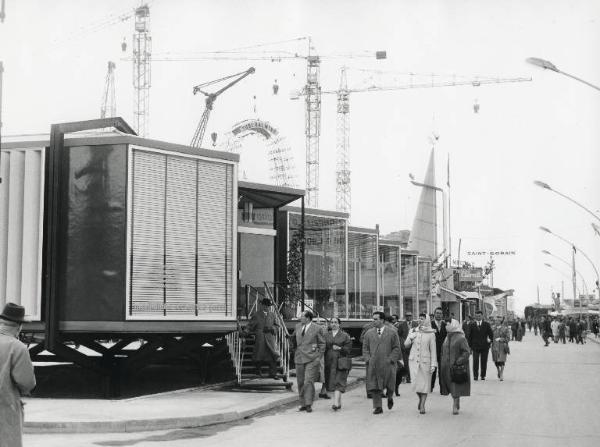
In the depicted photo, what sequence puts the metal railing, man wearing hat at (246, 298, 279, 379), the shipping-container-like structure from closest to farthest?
the shipping-container-like structure
man wearing hat at (246, 298, 279, 379)
the metal railing

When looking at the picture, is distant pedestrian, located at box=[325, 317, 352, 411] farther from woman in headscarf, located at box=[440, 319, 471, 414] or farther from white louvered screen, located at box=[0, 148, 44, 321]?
white louvered screen, located at box=[0, 148, 44, 321]

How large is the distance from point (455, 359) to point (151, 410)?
5160 mm

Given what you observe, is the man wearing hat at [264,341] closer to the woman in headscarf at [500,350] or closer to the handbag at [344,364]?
the handbag at [344,364]

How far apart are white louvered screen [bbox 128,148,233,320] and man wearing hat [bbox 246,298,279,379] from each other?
63 cm

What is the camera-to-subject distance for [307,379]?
49.9ft

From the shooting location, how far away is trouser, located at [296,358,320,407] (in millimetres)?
15148

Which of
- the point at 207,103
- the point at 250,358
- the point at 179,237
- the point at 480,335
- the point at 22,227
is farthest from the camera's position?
the point at 207,103

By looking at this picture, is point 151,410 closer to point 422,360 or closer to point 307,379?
point 307,379

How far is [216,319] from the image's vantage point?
60.1 feet

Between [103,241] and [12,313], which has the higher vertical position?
[103,241]

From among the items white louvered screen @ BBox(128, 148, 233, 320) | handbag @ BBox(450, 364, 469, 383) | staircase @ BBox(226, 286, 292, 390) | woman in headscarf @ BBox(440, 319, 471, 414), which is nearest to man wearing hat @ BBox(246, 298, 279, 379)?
staircase @ BBox(226, 286, 292, 390)

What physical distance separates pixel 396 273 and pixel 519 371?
11.6m

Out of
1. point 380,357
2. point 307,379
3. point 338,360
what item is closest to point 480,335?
point 338,360

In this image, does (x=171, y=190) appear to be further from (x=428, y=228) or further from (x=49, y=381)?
(x=428, y=228)
